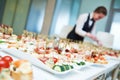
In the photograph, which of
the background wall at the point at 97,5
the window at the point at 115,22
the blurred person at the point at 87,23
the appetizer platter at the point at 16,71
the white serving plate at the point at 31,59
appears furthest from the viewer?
the background wall at the point at 97,5

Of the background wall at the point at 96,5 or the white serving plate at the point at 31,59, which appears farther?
the background wall at the point at 96,5

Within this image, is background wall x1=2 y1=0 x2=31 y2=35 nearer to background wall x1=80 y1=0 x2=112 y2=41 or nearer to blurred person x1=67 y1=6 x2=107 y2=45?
background wall x1=80 y1=0 x2=112 y2=41

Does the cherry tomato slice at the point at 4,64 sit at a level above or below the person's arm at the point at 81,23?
below

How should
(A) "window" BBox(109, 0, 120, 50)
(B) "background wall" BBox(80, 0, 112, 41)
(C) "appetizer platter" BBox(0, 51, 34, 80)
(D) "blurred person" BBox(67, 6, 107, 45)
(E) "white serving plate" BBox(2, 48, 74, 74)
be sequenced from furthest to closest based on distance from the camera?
(B) "background wall" BBox(80, 0, 112, 41)
(A) "window" BBox(109, 0, 120, 50)
(D) "blurred person" BBox(67, 6, 107, 45)
(E) "white serving plate" BBox(2, 48, 74, 74)
(C) "appetizer platter" BBox(0, 51, 34, 80)

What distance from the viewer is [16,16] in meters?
7.07

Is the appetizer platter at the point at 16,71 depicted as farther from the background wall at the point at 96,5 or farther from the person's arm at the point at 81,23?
the background wall at the point at 96,5

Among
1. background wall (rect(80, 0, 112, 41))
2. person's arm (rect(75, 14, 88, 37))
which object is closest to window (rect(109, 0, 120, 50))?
background wall (rect(80, 0, 112, 41))

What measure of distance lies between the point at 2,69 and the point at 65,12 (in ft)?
17.7

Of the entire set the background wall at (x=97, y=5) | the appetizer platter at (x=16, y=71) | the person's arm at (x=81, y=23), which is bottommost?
the appetizer platter at (x=16, y=71)

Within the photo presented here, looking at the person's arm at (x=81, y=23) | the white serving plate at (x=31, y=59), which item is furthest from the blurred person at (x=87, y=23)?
the white serving plate at (x=31, y=59)

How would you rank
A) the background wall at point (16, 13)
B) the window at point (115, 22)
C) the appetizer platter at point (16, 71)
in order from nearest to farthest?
the appetizer platter at point (16, 71)
the window at point (115, 22)
the background wall at point (16, 13)

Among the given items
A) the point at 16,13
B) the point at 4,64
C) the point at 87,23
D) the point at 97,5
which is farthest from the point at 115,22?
the point at 4,64

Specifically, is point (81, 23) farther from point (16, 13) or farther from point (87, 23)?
point (16, 13)

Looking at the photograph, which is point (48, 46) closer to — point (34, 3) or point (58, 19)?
point (58, 19)
